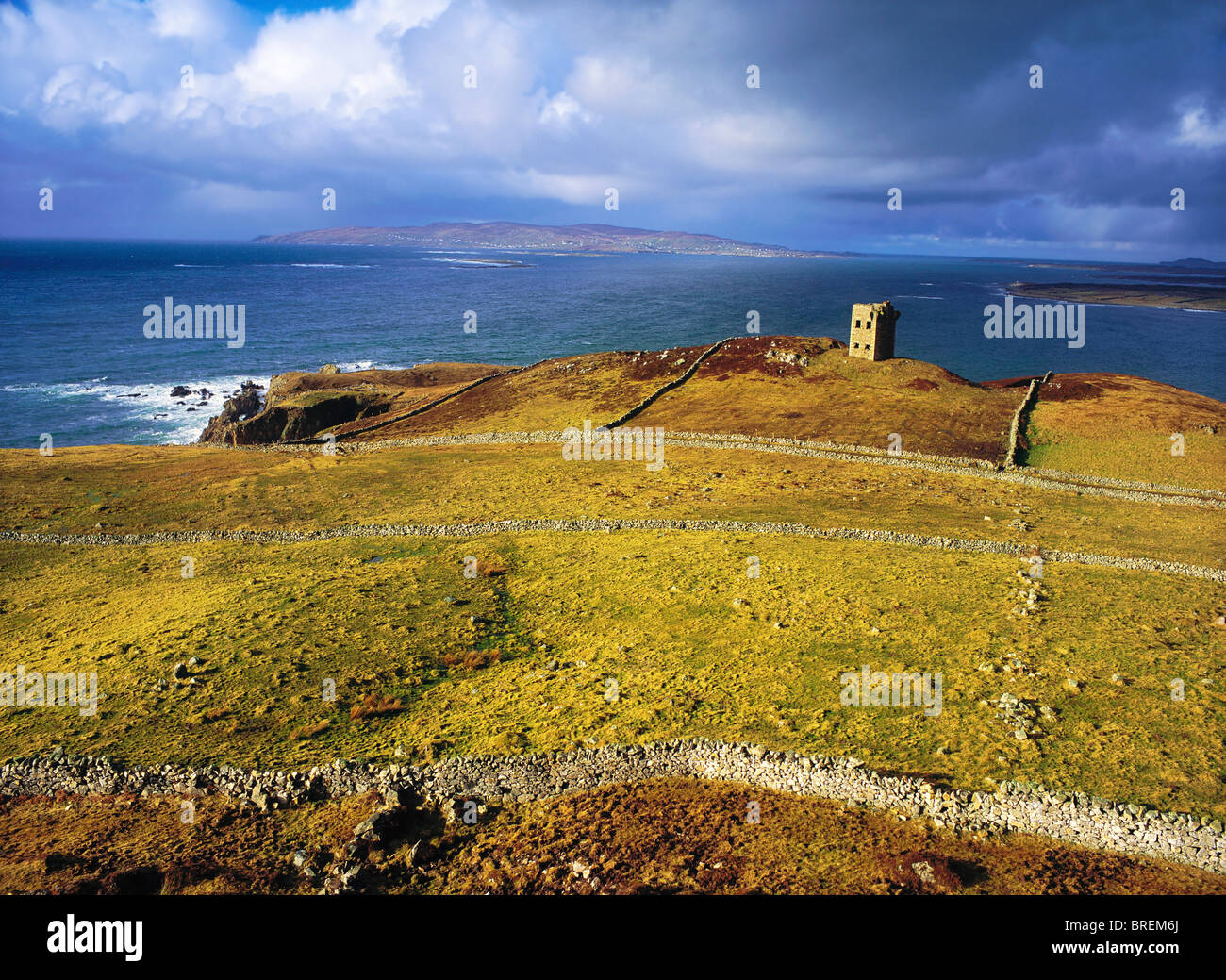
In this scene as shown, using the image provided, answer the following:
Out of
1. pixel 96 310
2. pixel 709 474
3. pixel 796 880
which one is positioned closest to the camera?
pixel 796 880

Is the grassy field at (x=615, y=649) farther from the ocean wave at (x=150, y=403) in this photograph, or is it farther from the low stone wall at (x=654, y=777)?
the ocean wave at (x=150, y=403)

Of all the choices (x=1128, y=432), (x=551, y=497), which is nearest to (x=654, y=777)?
(x=551, y=497)

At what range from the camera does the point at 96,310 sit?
151 metres

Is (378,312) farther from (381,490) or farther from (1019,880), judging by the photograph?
(1019,880)

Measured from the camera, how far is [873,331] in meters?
65.2

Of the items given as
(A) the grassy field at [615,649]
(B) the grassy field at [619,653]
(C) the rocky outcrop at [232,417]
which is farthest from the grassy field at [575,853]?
(C) the rocky outcrop at [232,417]

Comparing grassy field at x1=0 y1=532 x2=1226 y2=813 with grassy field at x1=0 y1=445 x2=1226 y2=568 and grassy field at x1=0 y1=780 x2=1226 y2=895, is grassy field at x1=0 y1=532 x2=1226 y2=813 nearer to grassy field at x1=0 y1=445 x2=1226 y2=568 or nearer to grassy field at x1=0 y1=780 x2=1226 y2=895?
grassy field at x1=0 y1=780 x2=1226 y2=895

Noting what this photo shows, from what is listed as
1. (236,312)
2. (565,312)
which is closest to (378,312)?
(236,312)

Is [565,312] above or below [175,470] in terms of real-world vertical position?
above

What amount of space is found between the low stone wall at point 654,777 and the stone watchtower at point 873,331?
5493 centimetres

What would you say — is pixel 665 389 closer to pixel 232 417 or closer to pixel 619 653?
pixel 619 653

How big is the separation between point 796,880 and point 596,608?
13.2 meters

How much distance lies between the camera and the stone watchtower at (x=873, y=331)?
65000 millimetres

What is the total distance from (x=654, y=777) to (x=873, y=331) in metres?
57.4
